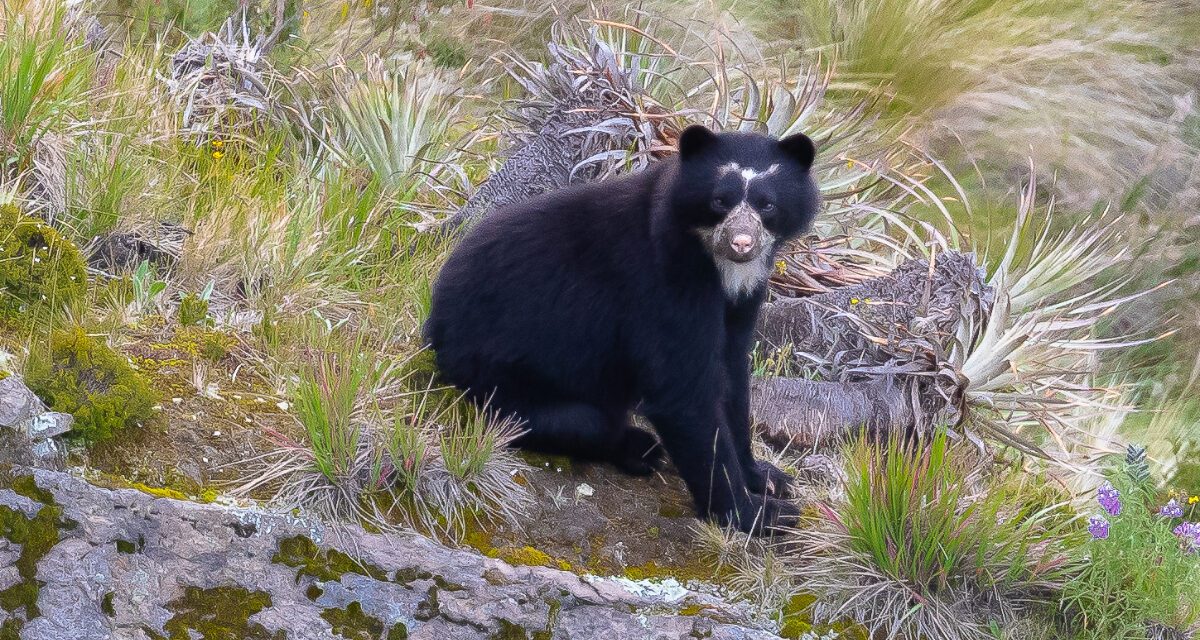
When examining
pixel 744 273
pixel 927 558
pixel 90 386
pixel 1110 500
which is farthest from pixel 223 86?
pixel 1110 500

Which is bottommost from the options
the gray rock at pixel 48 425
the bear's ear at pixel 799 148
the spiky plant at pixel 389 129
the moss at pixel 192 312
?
the moss at pixel 192 312

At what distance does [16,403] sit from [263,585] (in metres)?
0.82

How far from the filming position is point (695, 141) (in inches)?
148

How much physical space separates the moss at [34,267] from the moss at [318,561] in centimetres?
135

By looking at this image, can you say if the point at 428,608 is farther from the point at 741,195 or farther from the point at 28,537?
the point at 741,195

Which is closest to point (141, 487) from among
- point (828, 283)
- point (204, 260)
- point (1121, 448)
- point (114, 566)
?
point (114, 566)

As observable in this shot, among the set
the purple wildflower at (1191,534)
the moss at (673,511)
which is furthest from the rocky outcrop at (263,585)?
the purple wildflower at (1191,534)

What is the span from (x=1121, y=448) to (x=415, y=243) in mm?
3292

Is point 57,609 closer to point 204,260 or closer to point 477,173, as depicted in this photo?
point 204,260

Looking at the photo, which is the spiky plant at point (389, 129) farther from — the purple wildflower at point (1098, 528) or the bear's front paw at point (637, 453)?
the purple wildflower at point (1098, 528)

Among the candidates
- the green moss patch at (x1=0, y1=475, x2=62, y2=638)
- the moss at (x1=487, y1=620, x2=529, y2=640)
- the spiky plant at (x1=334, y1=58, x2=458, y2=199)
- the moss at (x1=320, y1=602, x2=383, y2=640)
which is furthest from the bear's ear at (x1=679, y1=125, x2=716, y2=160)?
the spiky plant at (x1=334, y1=58, x2=458, y2=199)

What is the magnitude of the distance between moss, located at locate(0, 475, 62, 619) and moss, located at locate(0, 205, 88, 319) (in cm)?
105

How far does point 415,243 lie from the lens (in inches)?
227

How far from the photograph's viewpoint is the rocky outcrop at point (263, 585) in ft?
9.83
